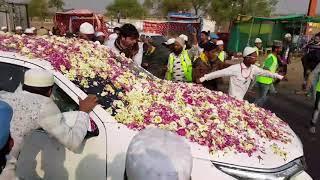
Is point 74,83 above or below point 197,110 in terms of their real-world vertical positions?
above

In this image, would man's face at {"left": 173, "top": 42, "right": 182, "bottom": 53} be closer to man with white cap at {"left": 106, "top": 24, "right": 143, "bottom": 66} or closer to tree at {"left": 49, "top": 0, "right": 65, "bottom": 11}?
man with white cap at {"left": 106, "top": 24, "right": 143, "bottom": 66}

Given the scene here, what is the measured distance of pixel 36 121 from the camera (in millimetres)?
3082

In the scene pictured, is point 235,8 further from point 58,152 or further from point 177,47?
point 58,152

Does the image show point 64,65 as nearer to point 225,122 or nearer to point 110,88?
point 110,88

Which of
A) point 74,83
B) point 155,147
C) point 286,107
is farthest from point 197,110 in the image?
point 286,107

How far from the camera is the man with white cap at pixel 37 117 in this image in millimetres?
3035

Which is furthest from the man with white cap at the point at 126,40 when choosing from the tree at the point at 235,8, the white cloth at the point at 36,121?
the tree at the point at 235,8

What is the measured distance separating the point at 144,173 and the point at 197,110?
2.52 m

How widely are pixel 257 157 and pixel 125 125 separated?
42.5 inches

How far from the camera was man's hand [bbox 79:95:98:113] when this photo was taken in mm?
3333

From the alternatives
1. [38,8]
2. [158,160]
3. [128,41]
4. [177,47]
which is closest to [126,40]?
[128,41]

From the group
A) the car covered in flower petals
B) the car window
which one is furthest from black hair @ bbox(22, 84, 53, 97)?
the car window

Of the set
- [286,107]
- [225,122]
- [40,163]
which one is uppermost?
[225,122]

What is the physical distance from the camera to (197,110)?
3953mm
